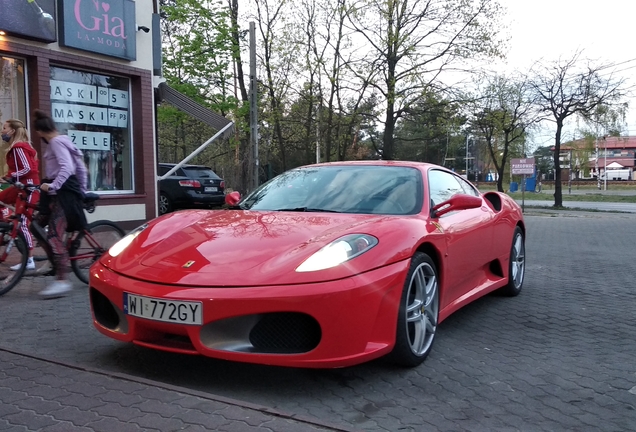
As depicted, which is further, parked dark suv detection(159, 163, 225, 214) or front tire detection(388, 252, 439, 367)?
parked dark suv detection(159, 163, 225, 214)

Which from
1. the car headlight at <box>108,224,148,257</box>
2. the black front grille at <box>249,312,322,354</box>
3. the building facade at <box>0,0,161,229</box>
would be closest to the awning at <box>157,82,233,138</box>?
the building facade at <box>0,0,161,229</box>

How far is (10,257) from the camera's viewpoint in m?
5.05

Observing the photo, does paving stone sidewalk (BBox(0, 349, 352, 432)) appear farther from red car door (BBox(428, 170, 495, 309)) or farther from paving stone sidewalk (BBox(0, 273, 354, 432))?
red car door (BBox(428, 170, 495, 309))

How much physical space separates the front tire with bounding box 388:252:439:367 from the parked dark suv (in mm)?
13318

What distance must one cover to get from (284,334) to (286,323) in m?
0.06

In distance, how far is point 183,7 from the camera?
1981cm

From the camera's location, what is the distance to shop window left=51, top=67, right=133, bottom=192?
9.82 meters

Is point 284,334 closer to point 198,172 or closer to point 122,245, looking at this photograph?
point 122,245

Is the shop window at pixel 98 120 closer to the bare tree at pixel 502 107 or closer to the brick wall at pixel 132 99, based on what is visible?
the brick wall at pixel 132 99

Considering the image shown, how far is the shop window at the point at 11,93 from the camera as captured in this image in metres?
9.01

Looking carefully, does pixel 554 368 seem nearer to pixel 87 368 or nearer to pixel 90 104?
pixel 87 368

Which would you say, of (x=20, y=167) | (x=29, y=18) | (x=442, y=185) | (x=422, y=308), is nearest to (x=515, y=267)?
(x=442, y=185)

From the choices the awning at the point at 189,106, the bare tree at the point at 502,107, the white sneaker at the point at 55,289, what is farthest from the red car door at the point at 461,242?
the bare tree at the point at 502,107

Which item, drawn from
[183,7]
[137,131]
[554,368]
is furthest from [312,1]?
[554,368]
